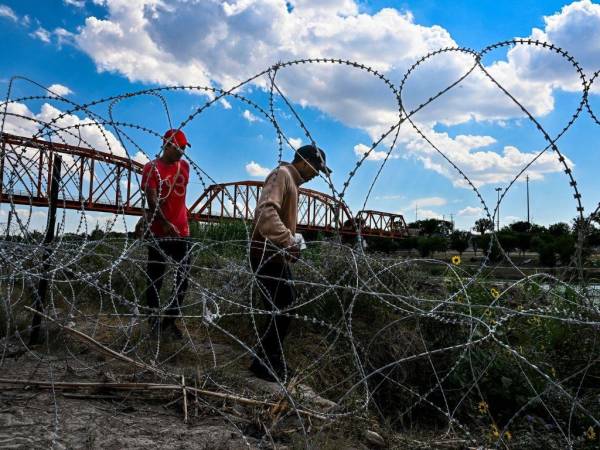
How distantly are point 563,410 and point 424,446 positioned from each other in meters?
1.53

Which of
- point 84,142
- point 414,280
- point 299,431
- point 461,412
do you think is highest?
point 84,142

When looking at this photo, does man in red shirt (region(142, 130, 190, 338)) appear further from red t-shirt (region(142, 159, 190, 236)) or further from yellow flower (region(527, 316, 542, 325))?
yellow flower (region(527, 316, 542, 325))

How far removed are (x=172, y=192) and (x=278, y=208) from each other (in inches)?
52.6

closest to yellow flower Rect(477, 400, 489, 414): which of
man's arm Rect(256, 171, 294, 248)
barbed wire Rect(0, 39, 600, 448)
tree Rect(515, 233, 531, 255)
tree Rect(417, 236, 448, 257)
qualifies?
barbed wire Rect(0, 39, 600, 448)

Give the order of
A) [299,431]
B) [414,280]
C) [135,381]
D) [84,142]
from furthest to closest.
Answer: [414,280] < [84,142] < [135,381] < [299,431]

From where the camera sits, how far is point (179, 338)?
432cm

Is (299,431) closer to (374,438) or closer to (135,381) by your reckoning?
(374,438)

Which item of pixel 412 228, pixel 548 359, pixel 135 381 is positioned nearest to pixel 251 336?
pixel 135 381

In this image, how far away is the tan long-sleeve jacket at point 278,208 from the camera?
3.32 m

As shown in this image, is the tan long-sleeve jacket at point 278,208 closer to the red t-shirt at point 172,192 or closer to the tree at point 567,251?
the red t-shirt at point 172,192

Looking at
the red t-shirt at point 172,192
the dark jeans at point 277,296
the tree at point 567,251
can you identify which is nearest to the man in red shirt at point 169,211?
the red t-shirt at point 172,192

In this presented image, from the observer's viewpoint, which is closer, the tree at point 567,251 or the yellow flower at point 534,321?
the yellow flower at point 534,321

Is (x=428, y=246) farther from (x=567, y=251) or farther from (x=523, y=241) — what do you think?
(x=567, y=251)

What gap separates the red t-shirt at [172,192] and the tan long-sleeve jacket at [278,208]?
1.09m
